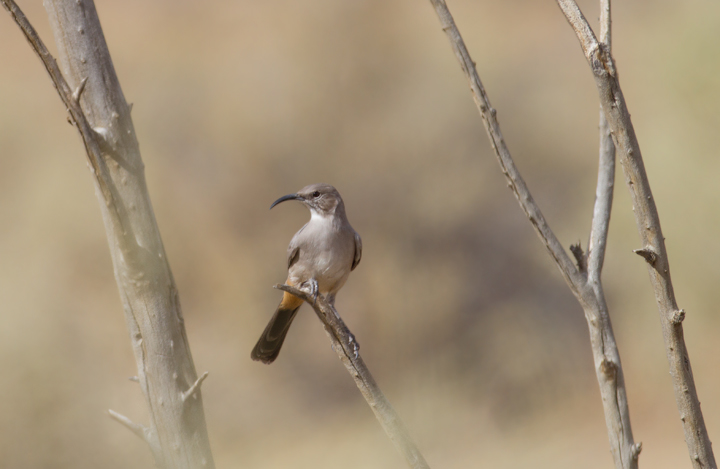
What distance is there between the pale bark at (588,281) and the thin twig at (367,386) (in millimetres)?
774

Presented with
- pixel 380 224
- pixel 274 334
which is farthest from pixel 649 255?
pixel 380 224

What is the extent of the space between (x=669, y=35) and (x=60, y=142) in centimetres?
1002

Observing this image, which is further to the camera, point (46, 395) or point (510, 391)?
point (510, 391)

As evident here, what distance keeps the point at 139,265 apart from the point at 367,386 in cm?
117

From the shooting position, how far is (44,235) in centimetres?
878

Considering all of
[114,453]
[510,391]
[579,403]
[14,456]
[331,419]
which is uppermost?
[14,456]

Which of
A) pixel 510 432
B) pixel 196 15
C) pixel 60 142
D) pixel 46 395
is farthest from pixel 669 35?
pixel 46 395

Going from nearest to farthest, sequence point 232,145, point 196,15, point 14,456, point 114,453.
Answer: point 14,456, point 114,453, point 232,145, point 196,15

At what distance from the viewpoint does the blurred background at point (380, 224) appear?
8586mm

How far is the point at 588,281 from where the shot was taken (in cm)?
242

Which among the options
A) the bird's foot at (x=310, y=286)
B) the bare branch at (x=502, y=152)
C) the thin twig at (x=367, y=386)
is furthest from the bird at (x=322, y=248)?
the bare branch at (x=502, y=152)

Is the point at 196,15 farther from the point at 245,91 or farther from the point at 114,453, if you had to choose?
the point at 114,453

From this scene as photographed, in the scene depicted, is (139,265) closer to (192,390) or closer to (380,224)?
(192,390)

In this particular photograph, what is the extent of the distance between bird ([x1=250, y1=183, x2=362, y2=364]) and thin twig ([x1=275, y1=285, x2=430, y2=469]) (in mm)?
628
